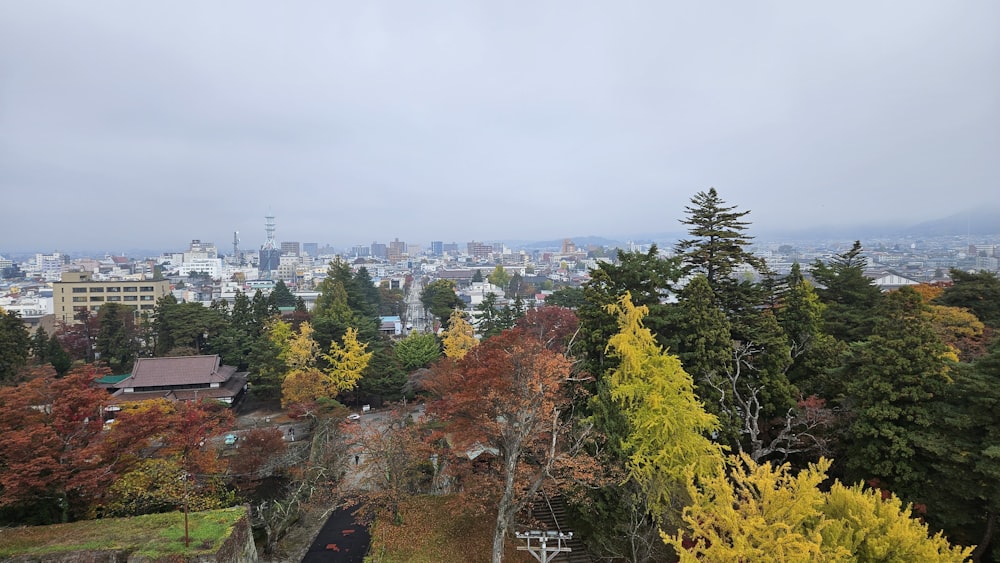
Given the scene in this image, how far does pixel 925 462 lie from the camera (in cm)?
928

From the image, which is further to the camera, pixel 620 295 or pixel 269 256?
pixel 269 256

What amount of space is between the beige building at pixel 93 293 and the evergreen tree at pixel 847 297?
49.9m

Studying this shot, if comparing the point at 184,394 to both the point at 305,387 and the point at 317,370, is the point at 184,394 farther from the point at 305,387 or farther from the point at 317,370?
the point at 317,370

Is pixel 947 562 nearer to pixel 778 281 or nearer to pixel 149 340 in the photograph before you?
pixel 778 281

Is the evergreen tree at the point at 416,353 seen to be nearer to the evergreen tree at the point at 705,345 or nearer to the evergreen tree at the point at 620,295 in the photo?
the evergreen tree at the point at 620,295

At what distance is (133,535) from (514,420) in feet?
24.6

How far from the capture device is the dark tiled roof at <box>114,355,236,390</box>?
73.5 ft

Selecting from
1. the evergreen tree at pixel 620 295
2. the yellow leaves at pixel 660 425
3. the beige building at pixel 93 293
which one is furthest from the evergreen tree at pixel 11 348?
the yellow leaves at pixel 660 425

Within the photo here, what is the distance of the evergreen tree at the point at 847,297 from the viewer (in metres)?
16.4

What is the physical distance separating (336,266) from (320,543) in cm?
2504

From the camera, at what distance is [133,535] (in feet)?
29.5

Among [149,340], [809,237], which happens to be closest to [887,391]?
[149,340]

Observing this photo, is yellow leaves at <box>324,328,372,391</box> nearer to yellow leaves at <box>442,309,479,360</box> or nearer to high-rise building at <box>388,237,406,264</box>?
yellow leaves at <box>442,309,479,360</box>

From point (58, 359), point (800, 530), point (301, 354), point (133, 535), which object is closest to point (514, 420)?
point (800, 530)
